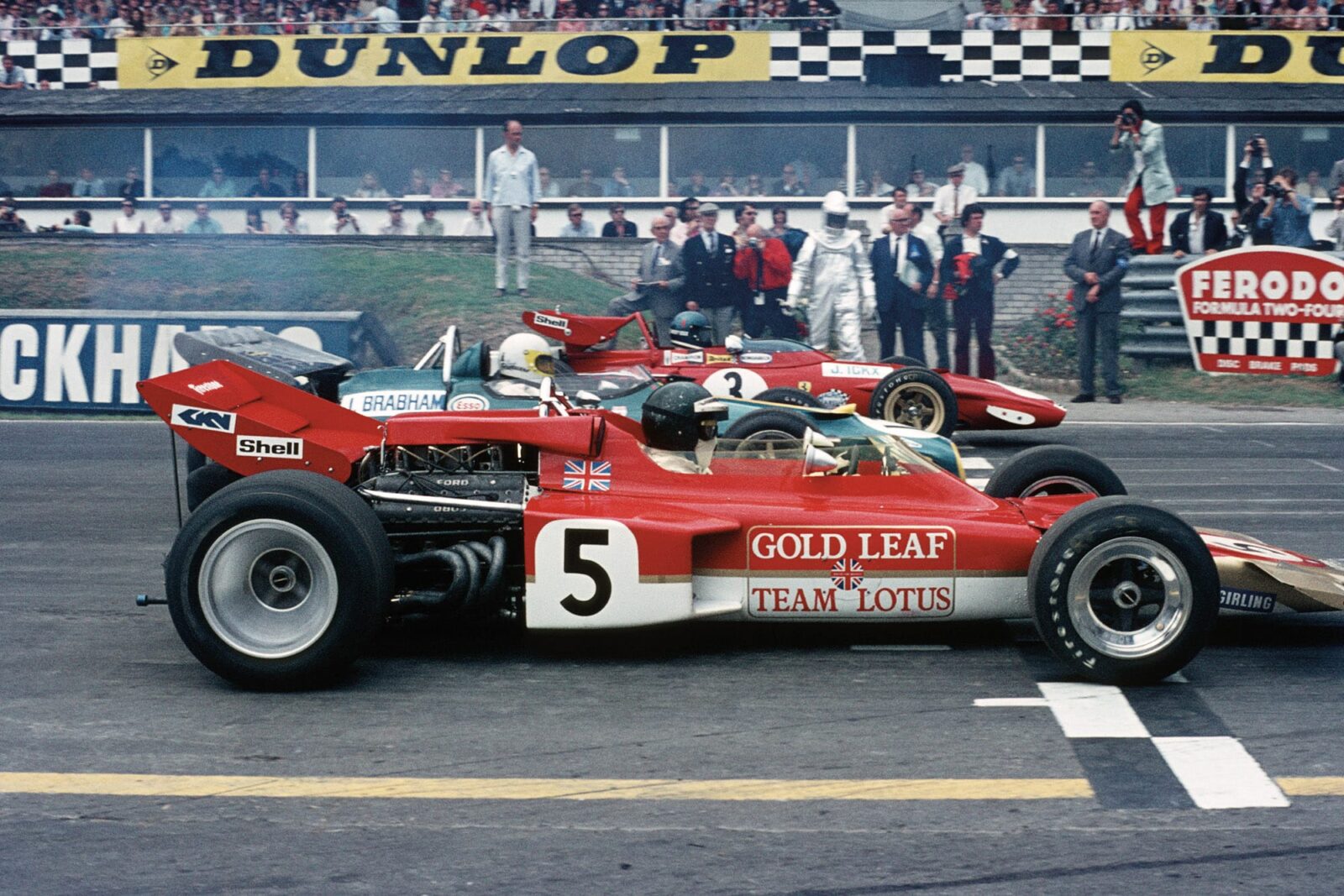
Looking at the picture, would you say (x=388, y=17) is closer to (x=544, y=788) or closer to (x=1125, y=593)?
(x=1125, y=593)

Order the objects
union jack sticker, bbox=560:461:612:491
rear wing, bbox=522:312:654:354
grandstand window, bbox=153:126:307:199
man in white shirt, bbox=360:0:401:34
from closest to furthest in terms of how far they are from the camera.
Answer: union jack sticker, bbox=560:461:612:491 < rear wing, bbox=522:312:654:354 < man in white shirt, bbox=360:0:401:34 < grandstand window, bbox=153:126:307:199

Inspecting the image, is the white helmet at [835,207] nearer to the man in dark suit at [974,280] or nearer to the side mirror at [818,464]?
the man in dark suit at [974,280]

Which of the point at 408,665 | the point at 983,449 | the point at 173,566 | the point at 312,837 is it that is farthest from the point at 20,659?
the point at 983,449

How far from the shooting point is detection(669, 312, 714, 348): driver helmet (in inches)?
518

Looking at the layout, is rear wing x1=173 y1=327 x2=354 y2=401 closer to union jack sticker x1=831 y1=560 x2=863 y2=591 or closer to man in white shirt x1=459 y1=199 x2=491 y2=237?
union jack sticker x1=831 y1=560 x2=863 y2=591

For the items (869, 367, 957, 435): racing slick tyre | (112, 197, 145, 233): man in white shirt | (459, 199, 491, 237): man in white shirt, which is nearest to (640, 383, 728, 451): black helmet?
(869, 367, 957, 435): racing slick tyre

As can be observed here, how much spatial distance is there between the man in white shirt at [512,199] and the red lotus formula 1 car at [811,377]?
6.48 m

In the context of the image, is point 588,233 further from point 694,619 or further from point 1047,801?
point 1047,801

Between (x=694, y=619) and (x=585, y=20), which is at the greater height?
(x=585, y=20)

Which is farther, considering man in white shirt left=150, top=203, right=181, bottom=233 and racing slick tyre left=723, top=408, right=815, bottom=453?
man in white shirt left=150, top=203, right=181, bottom=233

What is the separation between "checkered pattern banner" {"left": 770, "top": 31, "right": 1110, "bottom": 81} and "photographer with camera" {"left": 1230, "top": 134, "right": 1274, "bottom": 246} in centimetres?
372

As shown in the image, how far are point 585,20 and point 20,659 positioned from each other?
18491mm

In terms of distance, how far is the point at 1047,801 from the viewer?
4.82 m

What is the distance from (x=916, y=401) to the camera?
1284 cm
